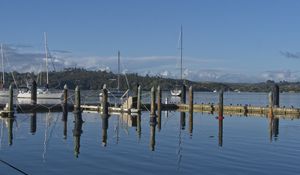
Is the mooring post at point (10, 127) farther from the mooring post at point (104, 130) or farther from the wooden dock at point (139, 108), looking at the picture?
the mooring post at point (104, 130)

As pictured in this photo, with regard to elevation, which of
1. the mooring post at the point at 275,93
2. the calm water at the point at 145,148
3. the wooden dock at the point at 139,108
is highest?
the mooring post at the point at 275,93

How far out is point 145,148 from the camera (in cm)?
3353

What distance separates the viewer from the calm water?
26188mm

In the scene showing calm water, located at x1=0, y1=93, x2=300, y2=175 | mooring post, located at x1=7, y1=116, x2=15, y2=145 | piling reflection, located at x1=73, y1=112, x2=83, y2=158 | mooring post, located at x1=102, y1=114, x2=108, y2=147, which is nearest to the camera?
calm water, located at x1=0, y1=93, x2=300, y2=175

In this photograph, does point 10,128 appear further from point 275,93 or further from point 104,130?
point 275,93

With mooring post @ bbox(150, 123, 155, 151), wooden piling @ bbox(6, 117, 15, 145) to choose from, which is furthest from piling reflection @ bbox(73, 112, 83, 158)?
mooring post @ bbox(150, 123, 155, 151)

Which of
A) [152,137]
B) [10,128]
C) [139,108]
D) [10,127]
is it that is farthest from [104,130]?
[139,108]

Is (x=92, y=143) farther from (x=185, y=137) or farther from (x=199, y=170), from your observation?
(x=199, y=170)

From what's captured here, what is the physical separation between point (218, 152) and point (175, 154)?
2.71m

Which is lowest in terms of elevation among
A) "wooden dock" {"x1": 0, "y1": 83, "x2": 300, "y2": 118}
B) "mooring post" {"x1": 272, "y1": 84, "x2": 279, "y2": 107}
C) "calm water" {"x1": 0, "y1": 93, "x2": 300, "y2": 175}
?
"calm water" {"x1": 0, "y1": 93, "x2": 300, "y2": 175}

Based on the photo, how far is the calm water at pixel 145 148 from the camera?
2619 cm

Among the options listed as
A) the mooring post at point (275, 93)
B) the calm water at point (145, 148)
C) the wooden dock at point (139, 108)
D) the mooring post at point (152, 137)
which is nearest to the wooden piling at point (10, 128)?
the calm water at point (145, 148)

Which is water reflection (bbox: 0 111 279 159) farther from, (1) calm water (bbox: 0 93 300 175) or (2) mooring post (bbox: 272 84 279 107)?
(2) mooring post (bbox: 272 84 279 107)

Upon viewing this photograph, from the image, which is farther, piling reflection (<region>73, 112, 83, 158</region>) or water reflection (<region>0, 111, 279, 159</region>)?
water reflection (<region>0, 111, 279, 159</region>)
